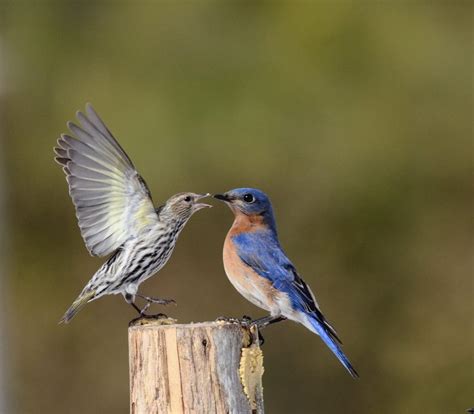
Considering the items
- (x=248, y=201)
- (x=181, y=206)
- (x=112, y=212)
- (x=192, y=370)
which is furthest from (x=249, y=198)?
(x=192, y=370)

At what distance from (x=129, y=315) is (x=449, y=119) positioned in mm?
5912

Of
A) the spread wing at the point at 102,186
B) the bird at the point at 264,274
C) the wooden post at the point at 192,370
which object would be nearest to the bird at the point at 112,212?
the spread wing at the point at 102,186

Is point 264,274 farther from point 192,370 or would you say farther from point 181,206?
point 192,370

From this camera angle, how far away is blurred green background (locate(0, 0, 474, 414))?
15.3 metres

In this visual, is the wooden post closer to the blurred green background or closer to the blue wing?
the blue wing

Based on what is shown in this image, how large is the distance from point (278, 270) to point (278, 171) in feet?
28.0

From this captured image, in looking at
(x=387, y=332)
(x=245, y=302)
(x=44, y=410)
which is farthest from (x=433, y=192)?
(x=44, y=410)

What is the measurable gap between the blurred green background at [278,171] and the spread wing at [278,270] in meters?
6.61

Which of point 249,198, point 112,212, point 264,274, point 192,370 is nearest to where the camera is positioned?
point 192,370

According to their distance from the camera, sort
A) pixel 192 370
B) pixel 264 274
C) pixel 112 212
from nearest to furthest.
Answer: pixel 192 370 → pixel 112 212 → pixel 264 274

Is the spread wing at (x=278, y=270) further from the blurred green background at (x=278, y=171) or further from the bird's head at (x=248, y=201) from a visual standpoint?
the blurred green background at (x=278, y=171)

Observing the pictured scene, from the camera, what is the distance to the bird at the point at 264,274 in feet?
24.4

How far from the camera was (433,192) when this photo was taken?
16.5 metres

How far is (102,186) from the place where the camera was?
7.50 m
